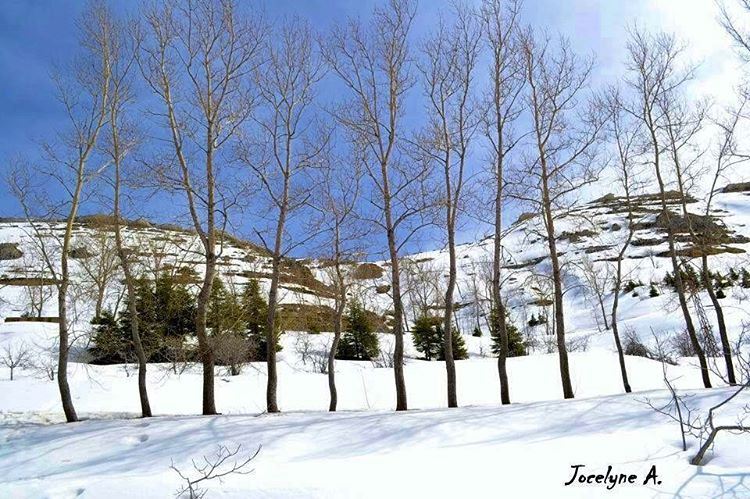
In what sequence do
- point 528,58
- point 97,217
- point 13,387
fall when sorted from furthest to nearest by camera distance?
point 13,387 < point 97,217 < point 528,58

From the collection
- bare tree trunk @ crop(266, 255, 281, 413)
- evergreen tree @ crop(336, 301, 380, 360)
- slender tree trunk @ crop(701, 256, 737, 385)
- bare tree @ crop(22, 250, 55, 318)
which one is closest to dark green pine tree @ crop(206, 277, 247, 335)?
evergreen tree @ crop(336, 301, 380, 360)

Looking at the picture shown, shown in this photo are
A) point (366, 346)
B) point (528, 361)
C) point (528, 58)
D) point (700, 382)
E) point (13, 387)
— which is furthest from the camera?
point (366, 346)

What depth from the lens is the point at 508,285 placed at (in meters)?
75.6

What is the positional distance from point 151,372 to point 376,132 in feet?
56.8

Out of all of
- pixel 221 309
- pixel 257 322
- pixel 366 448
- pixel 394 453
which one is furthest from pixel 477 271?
pixel 394 453

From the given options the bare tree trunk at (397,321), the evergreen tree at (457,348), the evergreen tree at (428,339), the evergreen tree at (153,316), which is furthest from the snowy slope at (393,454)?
the evergreen tree at (428,339)

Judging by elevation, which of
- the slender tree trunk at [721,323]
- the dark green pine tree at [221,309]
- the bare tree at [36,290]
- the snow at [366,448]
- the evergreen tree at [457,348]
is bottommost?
the evergreen tree at [457,348]

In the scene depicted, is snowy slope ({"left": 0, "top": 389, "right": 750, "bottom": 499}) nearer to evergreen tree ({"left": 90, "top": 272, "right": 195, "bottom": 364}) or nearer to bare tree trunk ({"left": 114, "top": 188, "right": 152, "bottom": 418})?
bare tree trunk ({"left": 114, "top": 188, "right": 152, "bottom": 418})

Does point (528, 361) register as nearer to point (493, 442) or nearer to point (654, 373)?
point (654, 373)

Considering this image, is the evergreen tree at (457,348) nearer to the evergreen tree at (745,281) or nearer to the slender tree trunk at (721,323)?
the slender tree trunk at (721,323)

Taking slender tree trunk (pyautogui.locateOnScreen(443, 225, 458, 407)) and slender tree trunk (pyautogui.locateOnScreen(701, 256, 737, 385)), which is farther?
slender tree trunk (pyautogui.locateOnScreen(443, 225, 458, 407))

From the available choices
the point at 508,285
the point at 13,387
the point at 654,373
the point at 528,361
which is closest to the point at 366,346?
the point at 528,361

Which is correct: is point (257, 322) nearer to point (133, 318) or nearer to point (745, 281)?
point (133, 318)

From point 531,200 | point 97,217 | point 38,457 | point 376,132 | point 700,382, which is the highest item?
point 376,132
